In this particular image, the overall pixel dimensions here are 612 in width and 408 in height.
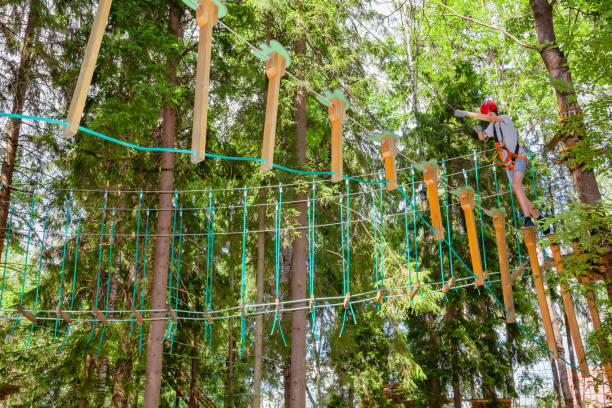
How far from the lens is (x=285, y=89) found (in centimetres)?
984

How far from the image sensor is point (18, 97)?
8234 millimetres

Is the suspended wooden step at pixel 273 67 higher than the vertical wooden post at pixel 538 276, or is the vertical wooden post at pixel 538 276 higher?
the suspended wooden step at pixel 273 67

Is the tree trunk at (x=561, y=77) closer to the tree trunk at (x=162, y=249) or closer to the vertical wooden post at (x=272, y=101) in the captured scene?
the vertical wooden post at (x=272, y=101)

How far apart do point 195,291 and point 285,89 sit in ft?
15.0

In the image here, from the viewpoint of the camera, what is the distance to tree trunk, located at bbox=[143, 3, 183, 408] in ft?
25.9

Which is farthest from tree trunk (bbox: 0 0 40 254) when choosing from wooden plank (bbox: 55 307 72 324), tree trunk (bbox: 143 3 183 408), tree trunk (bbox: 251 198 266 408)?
tree trunk (bbox: 251 198 266 408)

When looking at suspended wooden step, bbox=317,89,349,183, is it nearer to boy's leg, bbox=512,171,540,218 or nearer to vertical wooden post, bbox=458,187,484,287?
vertical wooden post, bbox=458,187,484,287

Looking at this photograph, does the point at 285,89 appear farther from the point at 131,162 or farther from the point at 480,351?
the point at 480,351

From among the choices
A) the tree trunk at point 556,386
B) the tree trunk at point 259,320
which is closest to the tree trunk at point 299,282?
the tree trunk at point 259,320

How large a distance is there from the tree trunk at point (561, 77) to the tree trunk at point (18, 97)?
21.7 feet

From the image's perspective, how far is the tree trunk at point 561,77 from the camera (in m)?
5.29

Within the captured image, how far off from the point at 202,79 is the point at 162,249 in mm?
5933

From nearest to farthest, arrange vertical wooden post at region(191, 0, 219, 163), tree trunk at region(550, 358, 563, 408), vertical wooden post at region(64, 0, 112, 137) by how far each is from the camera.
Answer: vertical wooden post at region(64, 0, 112, 137) < vertical wooden post at region(191, 0, 219, 163) < tree trunk at region(550, 358, 563, 408)

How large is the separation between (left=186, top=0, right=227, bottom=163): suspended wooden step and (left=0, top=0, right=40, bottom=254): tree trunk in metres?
6.19
